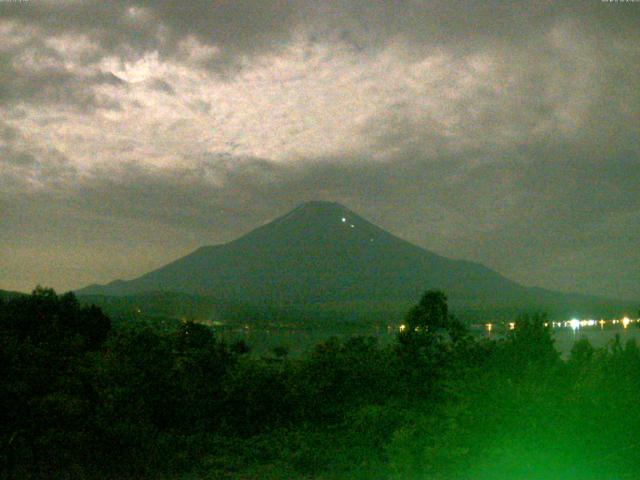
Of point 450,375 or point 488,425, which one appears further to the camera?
point 450,375

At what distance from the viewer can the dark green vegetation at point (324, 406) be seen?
516 centimetres

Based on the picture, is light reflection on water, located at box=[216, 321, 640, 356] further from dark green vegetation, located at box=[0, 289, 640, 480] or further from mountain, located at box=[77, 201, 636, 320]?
mountain, located at box=[77, 201, 636, 320]

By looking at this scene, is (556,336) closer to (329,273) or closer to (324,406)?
(324,406)

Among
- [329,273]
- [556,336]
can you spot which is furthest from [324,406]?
[329,273]

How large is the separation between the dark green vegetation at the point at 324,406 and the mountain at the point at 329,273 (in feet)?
187

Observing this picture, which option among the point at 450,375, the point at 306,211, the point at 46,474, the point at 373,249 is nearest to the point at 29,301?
the point at 46,474

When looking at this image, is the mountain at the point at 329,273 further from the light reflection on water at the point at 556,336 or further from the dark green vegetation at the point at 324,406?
the dark green vegetation at the point at 324,406

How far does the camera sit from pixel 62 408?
7.38 meters

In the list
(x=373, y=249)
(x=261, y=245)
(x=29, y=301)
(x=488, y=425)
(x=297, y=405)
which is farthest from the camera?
(x=261, y=245)

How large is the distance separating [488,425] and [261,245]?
113708 millimetres

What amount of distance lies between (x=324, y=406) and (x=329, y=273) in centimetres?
8688

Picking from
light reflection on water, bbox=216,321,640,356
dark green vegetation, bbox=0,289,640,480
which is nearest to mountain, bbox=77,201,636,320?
light reflection on water, bbox=216,321,640,356

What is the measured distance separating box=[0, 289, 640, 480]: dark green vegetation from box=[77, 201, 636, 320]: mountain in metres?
57.1

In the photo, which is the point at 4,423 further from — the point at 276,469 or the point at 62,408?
the point at 276,469
